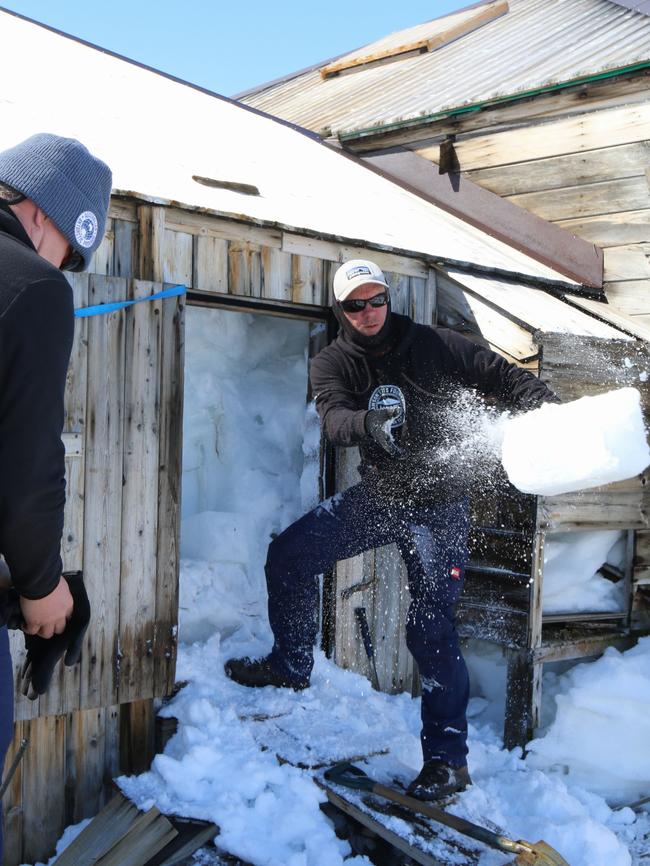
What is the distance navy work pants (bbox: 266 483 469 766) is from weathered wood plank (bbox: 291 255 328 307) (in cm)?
132

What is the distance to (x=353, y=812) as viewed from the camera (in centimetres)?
396

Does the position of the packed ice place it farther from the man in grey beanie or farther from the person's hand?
the man in grey beanie

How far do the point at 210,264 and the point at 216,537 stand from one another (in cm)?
247

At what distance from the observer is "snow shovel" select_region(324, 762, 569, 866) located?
3.63 meters

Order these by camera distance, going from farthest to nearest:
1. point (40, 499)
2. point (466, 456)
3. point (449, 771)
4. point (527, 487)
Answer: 1. point (466, 456)
2. point (449, 771)
3. point (527, 487)
4. point (40, 499)

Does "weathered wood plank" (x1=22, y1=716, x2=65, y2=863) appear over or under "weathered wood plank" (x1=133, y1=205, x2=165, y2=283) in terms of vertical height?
under

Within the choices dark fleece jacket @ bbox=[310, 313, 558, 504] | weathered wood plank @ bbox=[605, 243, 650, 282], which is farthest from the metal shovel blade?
weathered wood plank @ bbox=[605, 243, 650, 282]

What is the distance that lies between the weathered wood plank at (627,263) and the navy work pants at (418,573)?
3418mm

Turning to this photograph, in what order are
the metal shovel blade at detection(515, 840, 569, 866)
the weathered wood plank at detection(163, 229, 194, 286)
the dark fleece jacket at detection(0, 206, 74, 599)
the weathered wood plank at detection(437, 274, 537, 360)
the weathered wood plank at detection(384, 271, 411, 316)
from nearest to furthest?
the dark fleece jacket at detection(0, 206, 74, 599) < the metal shovel blade at detection(515, 840, 569, 866) < the weathered wood plank at detection(163, 229, 194, 286) < the weathered wood plank at detection(437, 274, 537, 360) < the weathered wood plank at detection(384, 271, 411, 316)

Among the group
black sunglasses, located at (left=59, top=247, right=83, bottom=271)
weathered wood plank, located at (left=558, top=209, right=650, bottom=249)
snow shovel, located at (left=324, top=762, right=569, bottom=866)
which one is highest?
weathered wood plank, located at (left=558, top=209, right=650, bottom=249)

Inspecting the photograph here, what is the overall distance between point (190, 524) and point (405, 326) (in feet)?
9.67

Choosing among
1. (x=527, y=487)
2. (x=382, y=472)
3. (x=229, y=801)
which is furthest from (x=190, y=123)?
(x=229, y=801)

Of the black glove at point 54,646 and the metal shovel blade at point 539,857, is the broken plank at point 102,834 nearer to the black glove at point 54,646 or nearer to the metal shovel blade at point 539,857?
the metal shovel blade at point 539,857

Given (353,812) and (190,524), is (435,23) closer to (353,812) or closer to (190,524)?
(190,524)
